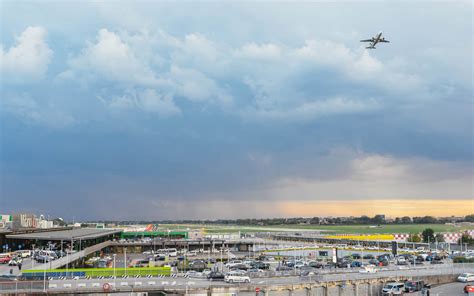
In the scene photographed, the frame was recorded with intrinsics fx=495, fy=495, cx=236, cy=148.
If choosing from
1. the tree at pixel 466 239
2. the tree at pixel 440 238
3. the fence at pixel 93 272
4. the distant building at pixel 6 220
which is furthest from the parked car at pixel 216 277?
the distant building at pixel 6 220

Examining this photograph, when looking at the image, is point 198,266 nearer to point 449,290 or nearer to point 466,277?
point 449,290

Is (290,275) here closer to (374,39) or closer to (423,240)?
(374,39)

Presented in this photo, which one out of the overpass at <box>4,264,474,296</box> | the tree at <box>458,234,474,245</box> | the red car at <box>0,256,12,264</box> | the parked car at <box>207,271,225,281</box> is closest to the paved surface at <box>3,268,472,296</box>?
the overpass at <box>4,264,474,296</box>

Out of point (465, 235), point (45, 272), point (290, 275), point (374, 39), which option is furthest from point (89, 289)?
point (465, 235)

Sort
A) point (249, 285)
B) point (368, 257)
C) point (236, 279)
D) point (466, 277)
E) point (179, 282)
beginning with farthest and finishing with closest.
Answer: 1. point (368, 257)
2. point (466, 277)
3. point (236, 279)
4. point (179, 282)
5. point (249, 285)

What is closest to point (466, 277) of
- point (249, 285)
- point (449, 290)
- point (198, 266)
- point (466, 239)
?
point (449, 290)

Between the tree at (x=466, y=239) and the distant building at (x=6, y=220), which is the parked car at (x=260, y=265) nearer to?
the tree at (x=466, y=239)

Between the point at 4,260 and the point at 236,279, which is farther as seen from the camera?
the point at 4,260
